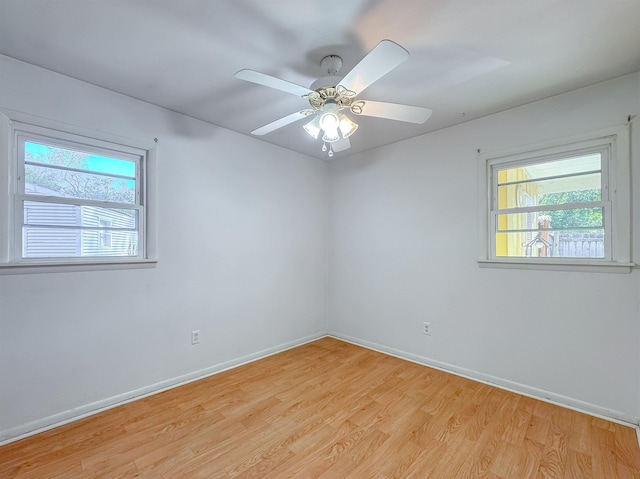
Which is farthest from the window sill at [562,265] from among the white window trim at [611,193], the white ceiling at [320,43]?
the white ceiling at [320,43]

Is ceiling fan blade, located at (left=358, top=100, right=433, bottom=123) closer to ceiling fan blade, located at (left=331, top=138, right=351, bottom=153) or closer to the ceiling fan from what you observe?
the ceiling fan

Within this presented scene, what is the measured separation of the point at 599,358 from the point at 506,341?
1.94 ft

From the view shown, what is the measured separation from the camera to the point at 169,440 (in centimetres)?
188

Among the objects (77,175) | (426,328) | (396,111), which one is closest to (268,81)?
(396,111)

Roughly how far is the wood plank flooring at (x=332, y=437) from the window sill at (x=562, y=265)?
3.50ft

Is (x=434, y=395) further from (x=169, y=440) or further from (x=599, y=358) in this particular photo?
(x=169, y=440)

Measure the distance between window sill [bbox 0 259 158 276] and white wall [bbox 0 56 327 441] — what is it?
0.14 feet

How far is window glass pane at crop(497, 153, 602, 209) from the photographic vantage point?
2.25 meters

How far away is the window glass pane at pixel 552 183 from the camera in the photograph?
2.25 metres

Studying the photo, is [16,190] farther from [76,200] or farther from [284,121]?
[284,121]

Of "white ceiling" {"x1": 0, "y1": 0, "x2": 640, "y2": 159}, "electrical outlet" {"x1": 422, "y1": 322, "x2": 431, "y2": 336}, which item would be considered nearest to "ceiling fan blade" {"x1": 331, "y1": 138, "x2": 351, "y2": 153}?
"white ceiling" {"x1": 0, "y1": 0, "x2": 640, "y2": 159}

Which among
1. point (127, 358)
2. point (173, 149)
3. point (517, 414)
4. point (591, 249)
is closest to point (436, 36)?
point (591, 249)

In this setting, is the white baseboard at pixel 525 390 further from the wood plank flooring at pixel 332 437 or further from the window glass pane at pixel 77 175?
the window glass pane at pixel 77 175

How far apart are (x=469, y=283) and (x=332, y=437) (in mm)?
1834
